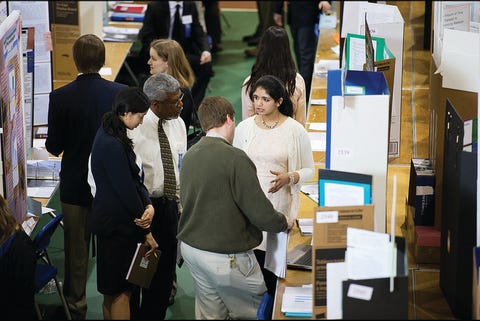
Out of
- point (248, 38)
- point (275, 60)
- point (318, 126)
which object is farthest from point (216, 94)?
point (275, 60)

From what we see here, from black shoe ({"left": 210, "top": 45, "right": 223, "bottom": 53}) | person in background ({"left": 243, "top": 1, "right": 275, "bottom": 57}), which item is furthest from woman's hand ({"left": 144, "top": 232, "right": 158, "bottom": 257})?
black shoe ({"left": 210, "top": 45, "right": 223, "bottom": 53})

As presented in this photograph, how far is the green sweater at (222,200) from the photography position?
4.55 metres

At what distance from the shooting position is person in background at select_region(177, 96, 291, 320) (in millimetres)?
4562

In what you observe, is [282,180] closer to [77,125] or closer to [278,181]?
[278,181]

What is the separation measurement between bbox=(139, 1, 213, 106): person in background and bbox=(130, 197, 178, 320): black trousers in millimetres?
3721

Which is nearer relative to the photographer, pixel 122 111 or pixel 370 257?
pixel 370 257

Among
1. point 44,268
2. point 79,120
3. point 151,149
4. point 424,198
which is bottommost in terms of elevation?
point 44,268

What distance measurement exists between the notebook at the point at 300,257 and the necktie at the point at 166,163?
2.67 ft

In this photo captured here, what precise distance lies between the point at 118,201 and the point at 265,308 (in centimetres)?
100

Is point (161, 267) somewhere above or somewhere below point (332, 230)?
below

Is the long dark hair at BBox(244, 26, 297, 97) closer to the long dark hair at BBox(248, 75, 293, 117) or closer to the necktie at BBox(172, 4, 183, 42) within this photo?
the long dark hair at BBox(248, 75, 293, 117)

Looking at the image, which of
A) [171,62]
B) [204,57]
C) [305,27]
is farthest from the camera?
[305,27]

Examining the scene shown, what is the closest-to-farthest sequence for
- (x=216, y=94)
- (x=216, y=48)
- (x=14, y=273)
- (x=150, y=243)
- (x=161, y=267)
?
(x=14, y=273), (x=150, y=243), (x=161, y=267), (x=216, y=94), (x=216, y=48)

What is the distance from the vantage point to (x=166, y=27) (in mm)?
9305
